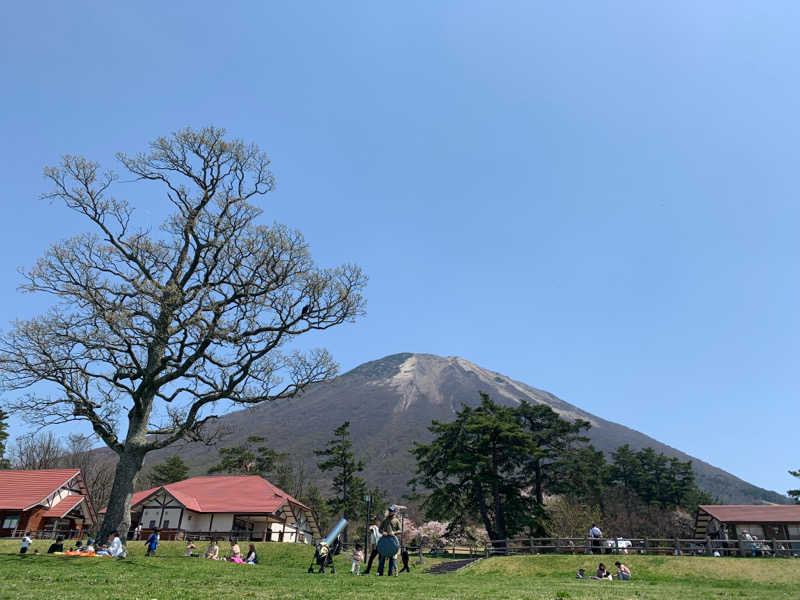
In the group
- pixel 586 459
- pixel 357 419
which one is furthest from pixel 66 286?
pixel 357 419

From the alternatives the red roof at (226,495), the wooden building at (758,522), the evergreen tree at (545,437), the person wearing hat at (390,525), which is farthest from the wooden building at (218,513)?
the wooden building at (758,522)

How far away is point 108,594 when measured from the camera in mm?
8438

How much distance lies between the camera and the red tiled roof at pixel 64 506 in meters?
42.1

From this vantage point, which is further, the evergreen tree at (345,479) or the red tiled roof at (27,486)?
the evergreen tree at (345,479)

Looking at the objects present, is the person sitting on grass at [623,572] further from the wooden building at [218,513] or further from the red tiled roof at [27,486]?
the red tiled roof at [27,486]

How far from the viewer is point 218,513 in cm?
4500

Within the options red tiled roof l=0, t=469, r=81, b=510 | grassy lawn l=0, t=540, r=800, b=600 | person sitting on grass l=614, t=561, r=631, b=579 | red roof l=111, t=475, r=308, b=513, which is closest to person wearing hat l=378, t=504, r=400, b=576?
grassy lawn l=0, t=540, r=800, b=600

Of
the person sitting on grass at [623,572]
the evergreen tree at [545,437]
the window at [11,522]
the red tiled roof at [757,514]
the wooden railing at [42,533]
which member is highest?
the evergreen tree at [545,437]

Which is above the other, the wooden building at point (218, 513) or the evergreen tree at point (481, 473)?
the evergreen tree at point (481, 473)

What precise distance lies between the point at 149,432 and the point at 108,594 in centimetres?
1200

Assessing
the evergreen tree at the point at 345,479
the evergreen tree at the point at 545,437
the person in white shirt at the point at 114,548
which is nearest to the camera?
the person in white shirt at the point at 114,548

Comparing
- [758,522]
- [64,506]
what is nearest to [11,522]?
[64,506]

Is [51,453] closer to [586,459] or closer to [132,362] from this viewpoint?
[132,362]

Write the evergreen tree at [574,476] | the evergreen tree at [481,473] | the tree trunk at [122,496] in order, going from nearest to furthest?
the tree trunk at [122,496] → the evergreen tree at [481,473] → the evergreen tree at [574,476]
